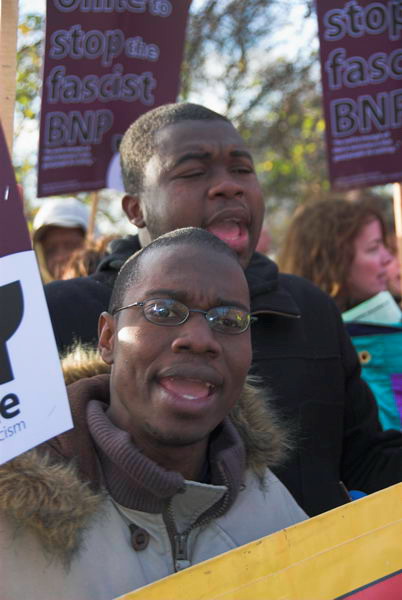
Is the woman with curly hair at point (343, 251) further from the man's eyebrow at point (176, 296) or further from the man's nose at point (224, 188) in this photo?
the man's eyebrow at point (176, 296)

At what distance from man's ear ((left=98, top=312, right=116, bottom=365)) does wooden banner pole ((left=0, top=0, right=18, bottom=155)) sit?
0.48 metres

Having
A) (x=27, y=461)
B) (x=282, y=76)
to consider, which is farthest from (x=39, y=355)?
(x=282, y=76)

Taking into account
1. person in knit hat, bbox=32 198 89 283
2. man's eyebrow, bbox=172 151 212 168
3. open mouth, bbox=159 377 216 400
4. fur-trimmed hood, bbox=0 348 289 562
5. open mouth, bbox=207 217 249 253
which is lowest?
person in knit hat, bbox=32 198 89 283

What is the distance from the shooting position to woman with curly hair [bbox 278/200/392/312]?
13.6 ft

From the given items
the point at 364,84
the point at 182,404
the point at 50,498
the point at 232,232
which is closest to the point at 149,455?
the point at 182,404

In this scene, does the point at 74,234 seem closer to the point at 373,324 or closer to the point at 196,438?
the point at 373,324

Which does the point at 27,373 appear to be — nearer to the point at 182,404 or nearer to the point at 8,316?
the point at 8,316

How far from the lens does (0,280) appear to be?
61.1 inches


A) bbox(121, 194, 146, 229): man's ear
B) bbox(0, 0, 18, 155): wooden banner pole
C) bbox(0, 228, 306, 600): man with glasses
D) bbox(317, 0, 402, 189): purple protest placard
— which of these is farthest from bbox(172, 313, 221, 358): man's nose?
bbox(317, 0, 402, 189): purple protest placard

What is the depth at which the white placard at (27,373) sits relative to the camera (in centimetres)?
151

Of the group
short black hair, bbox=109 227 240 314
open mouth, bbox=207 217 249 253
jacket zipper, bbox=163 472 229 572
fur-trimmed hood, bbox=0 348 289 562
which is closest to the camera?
fur-trimmed hood, bbox=0 348 289 562

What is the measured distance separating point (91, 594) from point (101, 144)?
8.46 ft


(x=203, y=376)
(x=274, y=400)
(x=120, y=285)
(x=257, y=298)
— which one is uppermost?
(x=120, y=285)

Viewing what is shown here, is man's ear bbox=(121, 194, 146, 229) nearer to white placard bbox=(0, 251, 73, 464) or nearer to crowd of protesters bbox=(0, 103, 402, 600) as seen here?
crowd of protesters bbox=(0, 103, 402, 600)
